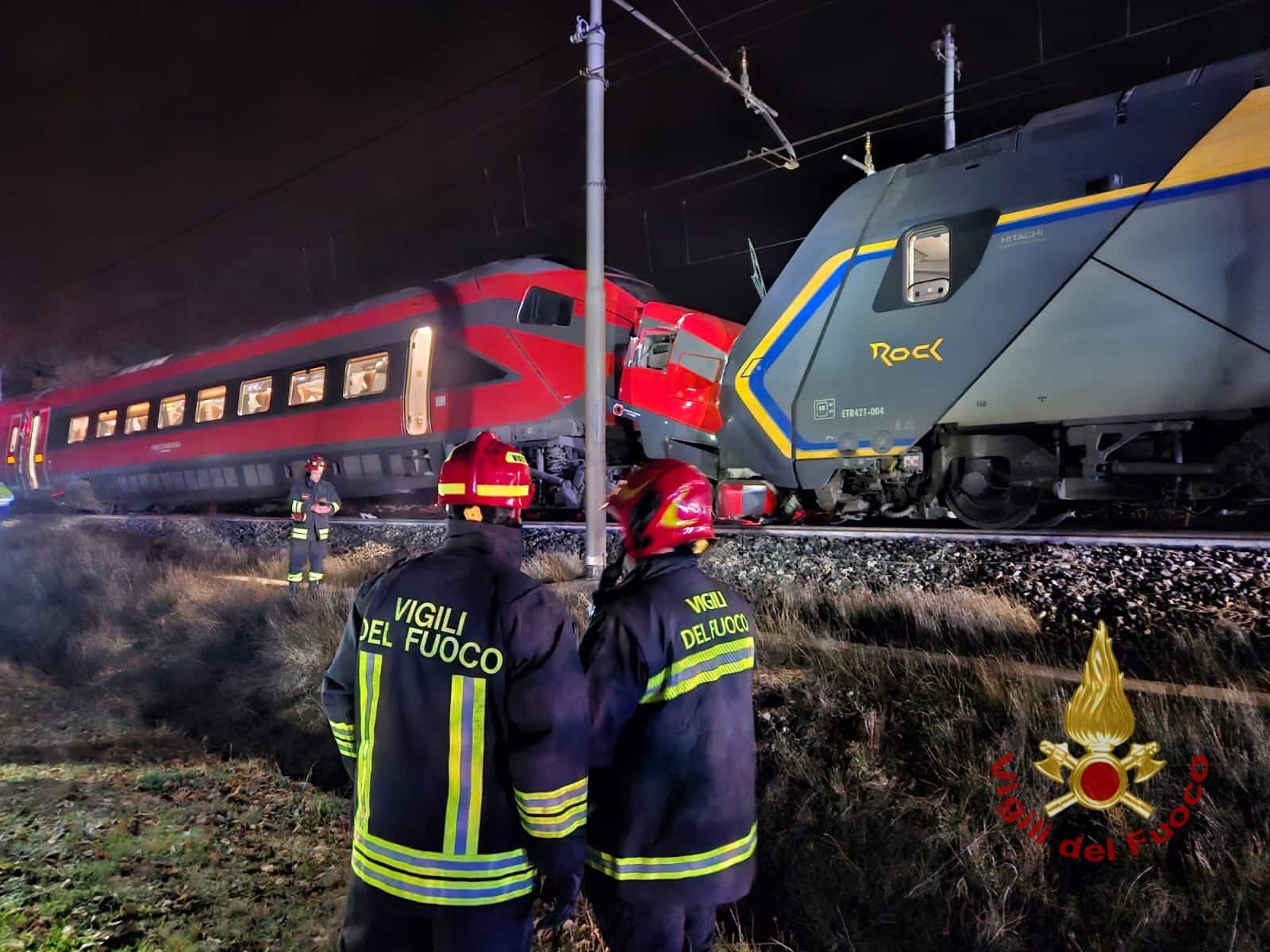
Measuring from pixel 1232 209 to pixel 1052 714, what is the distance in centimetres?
393

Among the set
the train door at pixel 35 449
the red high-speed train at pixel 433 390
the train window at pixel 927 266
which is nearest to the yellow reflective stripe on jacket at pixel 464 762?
the train window at pixel 927 266

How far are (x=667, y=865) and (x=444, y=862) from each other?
614 mm

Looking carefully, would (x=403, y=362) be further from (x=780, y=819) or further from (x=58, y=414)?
(x=58, y=414)

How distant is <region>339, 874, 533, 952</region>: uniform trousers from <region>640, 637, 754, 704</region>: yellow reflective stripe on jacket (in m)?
0.69

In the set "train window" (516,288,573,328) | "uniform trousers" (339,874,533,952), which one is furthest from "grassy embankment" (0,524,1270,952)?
"train window" (516,288,573,328)

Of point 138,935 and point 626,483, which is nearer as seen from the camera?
point 626,483

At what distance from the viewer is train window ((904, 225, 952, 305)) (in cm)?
686

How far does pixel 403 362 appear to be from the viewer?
12531 millimetres

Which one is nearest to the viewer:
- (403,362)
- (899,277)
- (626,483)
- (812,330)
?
(626,483)

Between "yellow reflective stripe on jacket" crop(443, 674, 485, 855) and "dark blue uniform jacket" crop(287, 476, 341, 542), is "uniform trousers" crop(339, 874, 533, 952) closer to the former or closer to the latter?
"yellow reflective stripe on jacket" crop(443, 674, 485, 855)

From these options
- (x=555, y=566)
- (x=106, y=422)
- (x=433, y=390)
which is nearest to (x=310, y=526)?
(x=555, y=566)

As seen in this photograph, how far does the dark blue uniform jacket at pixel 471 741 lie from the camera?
2.11m

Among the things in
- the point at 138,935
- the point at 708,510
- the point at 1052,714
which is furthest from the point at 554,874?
the point at 1052,714

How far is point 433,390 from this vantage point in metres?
12.0
